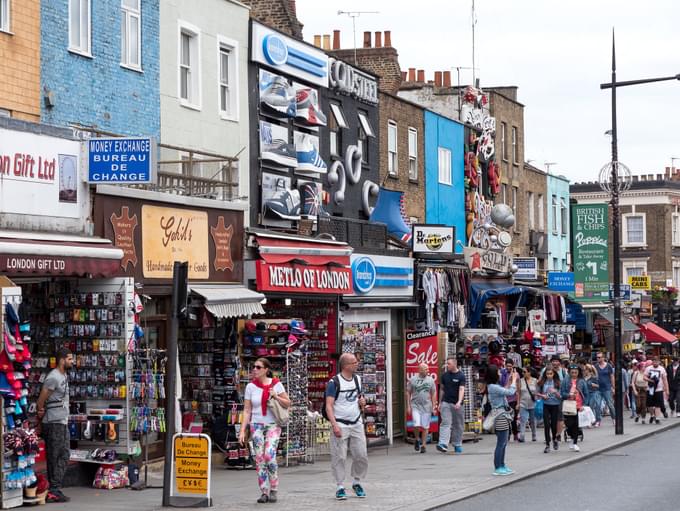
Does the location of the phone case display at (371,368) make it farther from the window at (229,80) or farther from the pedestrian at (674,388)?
the pedestrian at (674,388)

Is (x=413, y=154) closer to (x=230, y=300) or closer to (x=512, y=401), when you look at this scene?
(x=512, y=401)

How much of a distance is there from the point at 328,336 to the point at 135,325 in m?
7.99

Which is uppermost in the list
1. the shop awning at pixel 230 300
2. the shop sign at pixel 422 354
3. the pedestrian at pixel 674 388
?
the shop awning at pixel 230 300

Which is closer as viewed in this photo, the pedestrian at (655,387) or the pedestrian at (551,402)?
the pedestrian at (551,402)

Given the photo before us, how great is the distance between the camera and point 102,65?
21.4 m

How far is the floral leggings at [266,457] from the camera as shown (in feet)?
55.5

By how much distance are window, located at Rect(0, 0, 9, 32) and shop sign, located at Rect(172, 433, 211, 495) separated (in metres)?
6.74

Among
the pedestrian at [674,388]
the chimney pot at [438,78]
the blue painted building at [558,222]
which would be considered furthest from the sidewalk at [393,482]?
the blue painted building at [558,222]

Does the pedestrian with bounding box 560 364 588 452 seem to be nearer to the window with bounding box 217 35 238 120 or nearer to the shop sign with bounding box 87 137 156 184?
the window with bounding box 217 35 238 120

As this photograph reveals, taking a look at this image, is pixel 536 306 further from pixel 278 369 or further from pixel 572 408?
pixel 278 369

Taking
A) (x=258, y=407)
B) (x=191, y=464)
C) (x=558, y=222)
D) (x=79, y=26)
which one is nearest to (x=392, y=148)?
(x=79, y=26)

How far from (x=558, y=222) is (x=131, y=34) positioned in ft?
115

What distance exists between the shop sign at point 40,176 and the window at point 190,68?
19.9 ft

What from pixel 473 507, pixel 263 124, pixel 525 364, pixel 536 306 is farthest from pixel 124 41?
pixel 536 306
